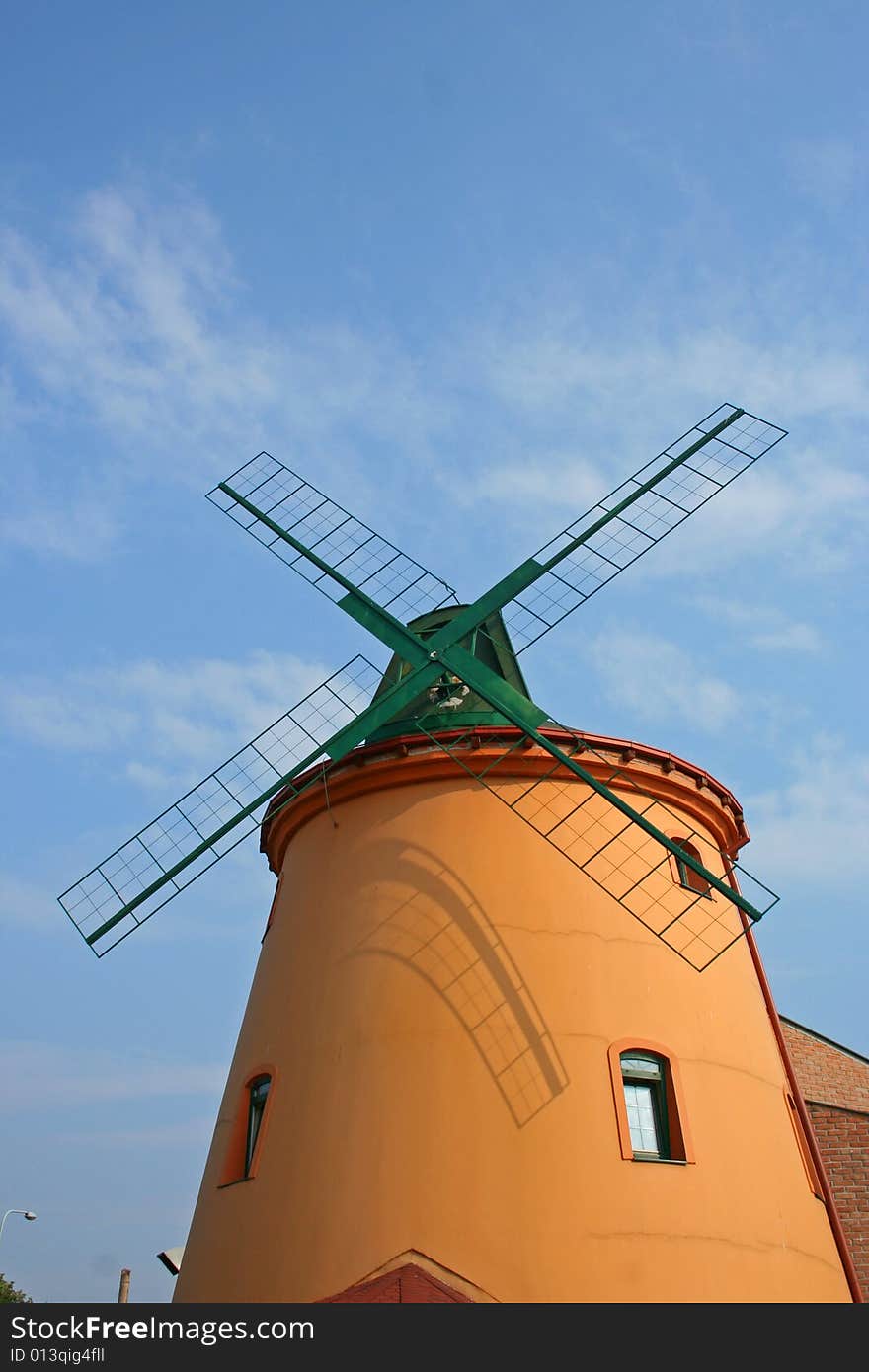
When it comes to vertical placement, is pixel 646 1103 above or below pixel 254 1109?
below

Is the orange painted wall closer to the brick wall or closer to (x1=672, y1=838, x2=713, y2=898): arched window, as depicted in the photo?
(x1=672, y1=838, x2=713, y2=898): arched window

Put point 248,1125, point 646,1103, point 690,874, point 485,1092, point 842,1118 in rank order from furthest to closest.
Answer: point 842,1118
point 690,874
point 248,1125
point 646,1103
point 485,1092

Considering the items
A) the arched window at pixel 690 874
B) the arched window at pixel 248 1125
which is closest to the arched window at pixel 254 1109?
the arched window at pixel 248 1125

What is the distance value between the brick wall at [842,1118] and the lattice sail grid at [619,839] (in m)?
4.00

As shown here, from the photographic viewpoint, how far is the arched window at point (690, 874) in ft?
34.7

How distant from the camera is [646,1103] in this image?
29.9 feet

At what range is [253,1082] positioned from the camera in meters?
10.2

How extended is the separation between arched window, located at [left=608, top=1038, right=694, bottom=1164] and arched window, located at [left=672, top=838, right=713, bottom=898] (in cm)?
177

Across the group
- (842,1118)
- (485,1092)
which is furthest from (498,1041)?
(842,1118)

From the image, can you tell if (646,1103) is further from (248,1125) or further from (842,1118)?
(842,1118)

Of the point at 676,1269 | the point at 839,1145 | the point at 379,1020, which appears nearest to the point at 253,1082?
the point at 379,1020

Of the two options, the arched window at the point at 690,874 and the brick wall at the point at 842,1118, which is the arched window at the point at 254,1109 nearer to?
the arched window at the point at 690,874

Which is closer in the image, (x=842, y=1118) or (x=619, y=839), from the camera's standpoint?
(x=619, y=839)

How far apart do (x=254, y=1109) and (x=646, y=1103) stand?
340cm
